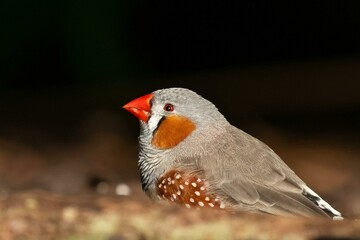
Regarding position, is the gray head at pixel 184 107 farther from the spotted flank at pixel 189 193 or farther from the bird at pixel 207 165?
the spotted flank at pixel 189 193

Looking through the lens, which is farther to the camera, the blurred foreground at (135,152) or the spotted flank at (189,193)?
the spotted flank at (189,193)

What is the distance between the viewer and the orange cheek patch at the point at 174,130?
Result: 3.95 meters

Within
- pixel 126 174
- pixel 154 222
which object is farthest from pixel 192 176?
pixel 126 174

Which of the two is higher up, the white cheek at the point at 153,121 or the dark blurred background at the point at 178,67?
the white cheek at the point at 153,121

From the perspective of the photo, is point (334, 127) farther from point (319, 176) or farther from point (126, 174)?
point (126, 174)

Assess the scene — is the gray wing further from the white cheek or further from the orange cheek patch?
the white cheek

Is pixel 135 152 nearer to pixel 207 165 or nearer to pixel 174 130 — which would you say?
pixel 174 130

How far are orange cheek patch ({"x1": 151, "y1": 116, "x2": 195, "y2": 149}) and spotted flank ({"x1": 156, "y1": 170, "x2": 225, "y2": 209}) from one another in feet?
0.81

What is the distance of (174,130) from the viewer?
396 cm

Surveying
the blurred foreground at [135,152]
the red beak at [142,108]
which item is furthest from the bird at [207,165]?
the blurred foreground at [135,152]

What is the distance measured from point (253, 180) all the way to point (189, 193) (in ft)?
0.82

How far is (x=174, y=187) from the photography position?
3725 mm

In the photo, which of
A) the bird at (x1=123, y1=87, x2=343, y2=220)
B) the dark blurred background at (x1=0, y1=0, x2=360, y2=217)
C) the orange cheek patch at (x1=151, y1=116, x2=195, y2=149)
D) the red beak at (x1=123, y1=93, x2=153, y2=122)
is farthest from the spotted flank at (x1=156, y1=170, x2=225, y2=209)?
the dark blurred background at (x1=0, y1=0, x2=360, y2=217)

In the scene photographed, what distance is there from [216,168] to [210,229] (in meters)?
1.39
